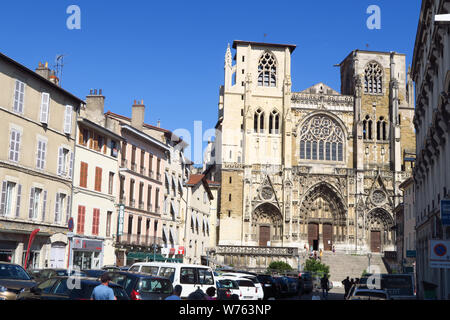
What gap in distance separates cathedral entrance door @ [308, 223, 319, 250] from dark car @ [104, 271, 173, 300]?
5082cm

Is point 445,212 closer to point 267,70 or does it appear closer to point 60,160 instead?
point 60,160

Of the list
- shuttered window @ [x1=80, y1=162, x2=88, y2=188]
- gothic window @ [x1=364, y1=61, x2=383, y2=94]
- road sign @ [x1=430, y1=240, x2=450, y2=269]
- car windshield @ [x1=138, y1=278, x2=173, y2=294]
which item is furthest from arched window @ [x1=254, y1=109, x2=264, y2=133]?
road sign @ [x1=430, y1=240, x2=450, y2=269]

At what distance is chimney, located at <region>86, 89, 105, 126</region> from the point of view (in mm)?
35438

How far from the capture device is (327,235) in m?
63.3

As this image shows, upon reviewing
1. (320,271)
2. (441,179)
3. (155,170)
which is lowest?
(320,271)

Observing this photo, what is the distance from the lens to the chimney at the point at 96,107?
35.4 m

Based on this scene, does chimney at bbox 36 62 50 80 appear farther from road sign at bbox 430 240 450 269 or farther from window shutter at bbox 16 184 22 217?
road sign at bbox 430 240 450 269

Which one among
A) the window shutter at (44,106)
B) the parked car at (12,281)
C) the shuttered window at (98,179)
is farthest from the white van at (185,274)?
the shuttered window at (98,179)

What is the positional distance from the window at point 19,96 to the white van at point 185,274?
506 inches

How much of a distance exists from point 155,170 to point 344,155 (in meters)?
28.0

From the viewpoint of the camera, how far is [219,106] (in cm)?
7744

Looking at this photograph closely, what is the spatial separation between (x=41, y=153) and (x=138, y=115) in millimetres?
13627

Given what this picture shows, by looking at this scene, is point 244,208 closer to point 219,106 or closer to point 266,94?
point 266,94

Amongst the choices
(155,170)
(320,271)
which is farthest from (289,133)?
(155,170)
